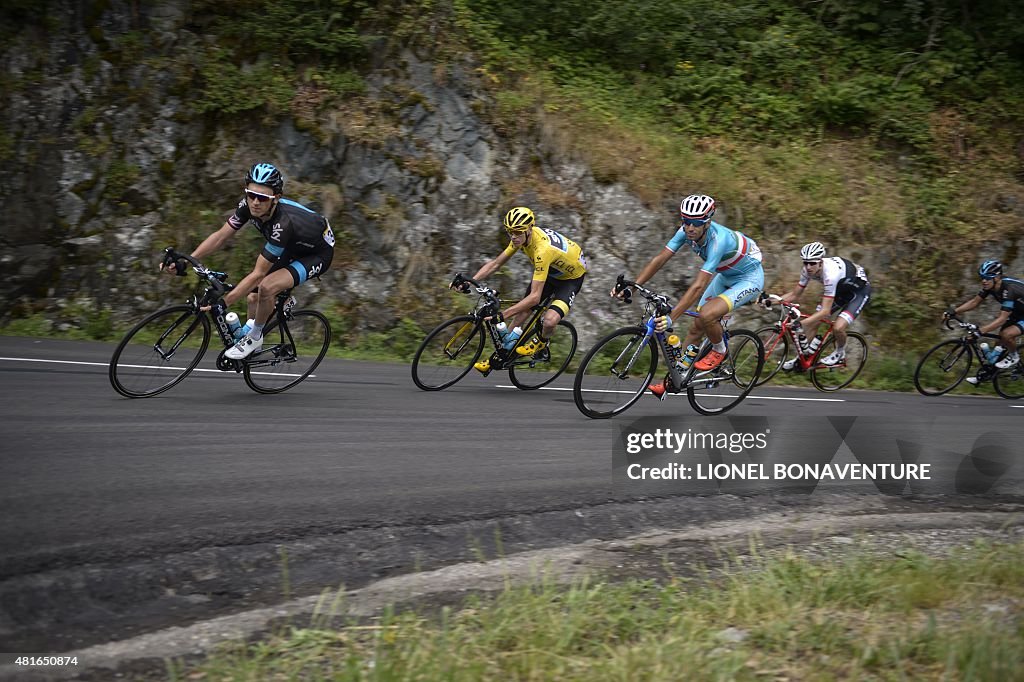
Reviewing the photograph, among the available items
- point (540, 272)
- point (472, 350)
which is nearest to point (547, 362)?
point (472, 350)

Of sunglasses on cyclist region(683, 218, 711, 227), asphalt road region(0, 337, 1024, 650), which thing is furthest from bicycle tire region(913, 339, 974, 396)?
sunglasses on cyclist region(683, 218, 711, 227)

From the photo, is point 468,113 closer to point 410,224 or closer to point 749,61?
point 410,224

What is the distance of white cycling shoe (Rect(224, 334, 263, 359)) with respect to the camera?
7.90 meters

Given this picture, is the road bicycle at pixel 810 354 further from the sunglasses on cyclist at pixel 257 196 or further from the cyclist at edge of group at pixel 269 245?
the sunglasses on cyclist at pixel 257 196

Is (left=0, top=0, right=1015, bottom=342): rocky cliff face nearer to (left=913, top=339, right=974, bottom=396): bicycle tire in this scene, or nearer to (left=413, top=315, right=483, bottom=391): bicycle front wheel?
(left=913, top=339, right=974, bottom=396): bicycle tire

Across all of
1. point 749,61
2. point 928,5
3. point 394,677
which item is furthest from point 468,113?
point 394,677

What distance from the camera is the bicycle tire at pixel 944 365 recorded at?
→ 13234 mm

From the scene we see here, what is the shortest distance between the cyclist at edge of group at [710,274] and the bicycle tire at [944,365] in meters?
5.42

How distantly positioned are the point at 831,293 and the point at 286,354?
25.8 ft

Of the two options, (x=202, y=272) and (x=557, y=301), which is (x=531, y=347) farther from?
(x=202, y=272)

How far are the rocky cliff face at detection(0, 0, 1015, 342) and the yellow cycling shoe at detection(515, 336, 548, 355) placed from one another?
161 inches

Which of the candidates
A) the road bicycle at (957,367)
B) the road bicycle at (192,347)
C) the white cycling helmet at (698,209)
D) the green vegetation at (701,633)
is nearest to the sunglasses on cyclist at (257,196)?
the road bicycle at (192,347)

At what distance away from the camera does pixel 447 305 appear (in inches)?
534

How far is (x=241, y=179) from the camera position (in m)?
13.7
